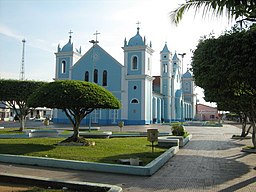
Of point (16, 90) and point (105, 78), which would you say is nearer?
point (16, 90)

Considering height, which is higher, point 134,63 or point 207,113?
point 134,63

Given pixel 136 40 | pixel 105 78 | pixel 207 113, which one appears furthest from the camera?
pixel 207 113

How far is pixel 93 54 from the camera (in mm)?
46906

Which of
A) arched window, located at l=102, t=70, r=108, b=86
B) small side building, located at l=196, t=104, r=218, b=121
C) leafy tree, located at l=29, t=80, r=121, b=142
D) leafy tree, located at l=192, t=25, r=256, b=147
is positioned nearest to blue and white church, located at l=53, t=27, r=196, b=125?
arched window, located at l=102, t=70, r=108, b=86

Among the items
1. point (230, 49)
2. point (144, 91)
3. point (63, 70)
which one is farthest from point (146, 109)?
point (230, 49)

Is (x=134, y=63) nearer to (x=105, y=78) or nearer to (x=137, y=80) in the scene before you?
(x=137, y=80)

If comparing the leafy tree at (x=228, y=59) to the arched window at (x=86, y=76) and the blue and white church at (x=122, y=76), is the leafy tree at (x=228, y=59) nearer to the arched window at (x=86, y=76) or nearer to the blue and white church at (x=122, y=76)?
the blue and white church at (x=122, y=76)

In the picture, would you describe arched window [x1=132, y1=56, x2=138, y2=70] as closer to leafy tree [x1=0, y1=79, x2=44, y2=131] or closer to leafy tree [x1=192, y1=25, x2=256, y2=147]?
leafy tree [x1=0, y1=79, x2=44, y2=131]

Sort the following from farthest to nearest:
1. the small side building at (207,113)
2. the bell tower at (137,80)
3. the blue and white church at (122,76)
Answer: the small side building at (207,113), the blue and white church at (122,76), the bell tower at (137,80)

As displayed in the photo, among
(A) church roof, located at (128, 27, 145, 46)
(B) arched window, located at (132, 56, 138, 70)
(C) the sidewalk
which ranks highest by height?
(A) church roof, located at (128, 27, 145, 46)

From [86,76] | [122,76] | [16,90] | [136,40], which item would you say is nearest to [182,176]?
[16,90]

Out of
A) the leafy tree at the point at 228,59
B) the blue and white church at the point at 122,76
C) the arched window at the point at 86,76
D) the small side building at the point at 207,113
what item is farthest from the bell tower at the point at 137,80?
the small side building at the point at 207,113

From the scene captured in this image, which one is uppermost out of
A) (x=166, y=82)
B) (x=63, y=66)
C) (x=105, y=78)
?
Result: (x=63, y=66)

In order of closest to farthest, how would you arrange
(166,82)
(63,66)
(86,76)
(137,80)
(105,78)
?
1. (137,80)
2. (105,78)
3. (86,76)
4. (63,66)
5. (166,82)
